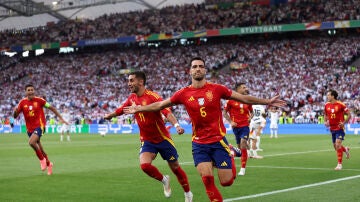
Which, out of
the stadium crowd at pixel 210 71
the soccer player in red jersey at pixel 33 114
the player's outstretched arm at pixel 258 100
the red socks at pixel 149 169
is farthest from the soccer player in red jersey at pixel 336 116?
the stadium crowd at pixel 210 71

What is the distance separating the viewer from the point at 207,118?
880 centimetres

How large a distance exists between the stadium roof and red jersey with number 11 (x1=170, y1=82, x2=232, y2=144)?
2390 inches

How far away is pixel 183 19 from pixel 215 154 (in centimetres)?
6007

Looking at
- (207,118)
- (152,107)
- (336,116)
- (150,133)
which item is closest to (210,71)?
(336,116)

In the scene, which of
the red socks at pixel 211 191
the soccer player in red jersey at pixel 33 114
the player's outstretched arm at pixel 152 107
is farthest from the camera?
the soccer player in red jersey at pixel 33 114

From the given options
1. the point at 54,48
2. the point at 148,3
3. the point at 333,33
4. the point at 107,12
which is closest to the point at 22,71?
the point at 54,48

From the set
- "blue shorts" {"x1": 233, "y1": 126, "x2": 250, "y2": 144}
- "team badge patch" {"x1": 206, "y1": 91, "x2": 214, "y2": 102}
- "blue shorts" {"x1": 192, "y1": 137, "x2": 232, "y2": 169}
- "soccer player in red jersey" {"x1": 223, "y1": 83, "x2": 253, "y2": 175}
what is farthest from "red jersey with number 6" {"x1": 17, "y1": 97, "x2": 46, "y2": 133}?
"team badge patch" {"x1": 206, "y1": 91, "x2": 214, "y2": 102}

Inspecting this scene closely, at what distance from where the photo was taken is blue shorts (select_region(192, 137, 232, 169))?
28.9 feet

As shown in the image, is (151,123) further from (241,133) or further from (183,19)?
(183,19)

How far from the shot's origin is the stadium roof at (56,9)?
71.0m

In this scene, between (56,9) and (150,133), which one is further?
(56,9)

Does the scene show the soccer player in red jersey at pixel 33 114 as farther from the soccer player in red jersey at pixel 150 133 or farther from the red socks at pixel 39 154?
the soccer player in red jersey at pixel 150 133

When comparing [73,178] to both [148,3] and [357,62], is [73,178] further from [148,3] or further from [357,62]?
[148,3]

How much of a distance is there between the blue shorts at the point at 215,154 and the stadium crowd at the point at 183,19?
50580mm
